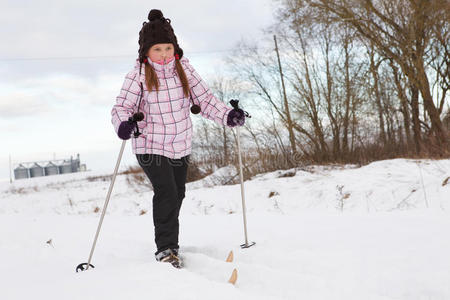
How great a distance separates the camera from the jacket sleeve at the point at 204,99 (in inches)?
106

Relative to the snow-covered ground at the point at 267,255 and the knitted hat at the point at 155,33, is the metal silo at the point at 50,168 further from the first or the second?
the knitted hat at the point at 155,33

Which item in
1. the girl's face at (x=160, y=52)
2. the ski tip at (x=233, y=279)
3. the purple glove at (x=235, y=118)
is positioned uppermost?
the girl's face at (x=160, y=52)

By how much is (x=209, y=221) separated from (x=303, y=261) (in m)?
1.88

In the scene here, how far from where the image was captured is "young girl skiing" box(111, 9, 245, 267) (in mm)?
2412

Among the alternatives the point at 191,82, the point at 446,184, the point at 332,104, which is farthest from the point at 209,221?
the point at 332,104

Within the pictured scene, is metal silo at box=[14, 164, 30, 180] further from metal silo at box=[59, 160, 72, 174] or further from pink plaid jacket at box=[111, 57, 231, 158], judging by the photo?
pink plaid jacket at box=[111, 57, 231, 158]

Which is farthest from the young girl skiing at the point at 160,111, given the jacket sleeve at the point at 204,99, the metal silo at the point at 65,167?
the metal silo at the point at 65,167

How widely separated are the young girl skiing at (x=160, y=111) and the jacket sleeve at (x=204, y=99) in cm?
13

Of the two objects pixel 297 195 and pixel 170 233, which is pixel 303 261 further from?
pixel 297 195

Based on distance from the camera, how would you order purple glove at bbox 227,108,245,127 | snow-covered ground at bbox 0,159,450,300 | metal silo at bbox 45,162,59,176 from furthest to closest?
metal silo at bbox 45,162,59,176 < purple glove at bbox 227,108,245,127 < snow-covered ground at bbox 0,159,450,300

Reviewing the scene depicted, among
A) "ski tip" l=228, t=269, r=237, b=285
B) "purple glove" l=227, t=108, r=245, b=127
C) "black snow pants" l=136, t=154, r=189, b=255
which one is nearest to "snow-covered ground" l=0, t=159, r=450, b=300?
"ski tip" l=228, t=269, r=237, b=285

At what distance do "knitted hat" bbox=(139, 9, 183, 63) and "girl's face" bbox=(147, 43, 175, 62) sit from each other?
2 centimetres

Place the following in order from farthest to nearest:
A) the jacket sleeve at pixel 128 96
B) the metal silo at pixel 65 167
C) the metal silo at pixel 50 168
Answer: the metal silo at pixel 65 167 → the metal silo at pixel 50 168 → the jacket sleeve at pixel 128 96

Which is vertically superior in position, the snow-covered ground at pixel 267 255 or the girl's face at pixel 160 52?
the girl's face at pixel 160 52
